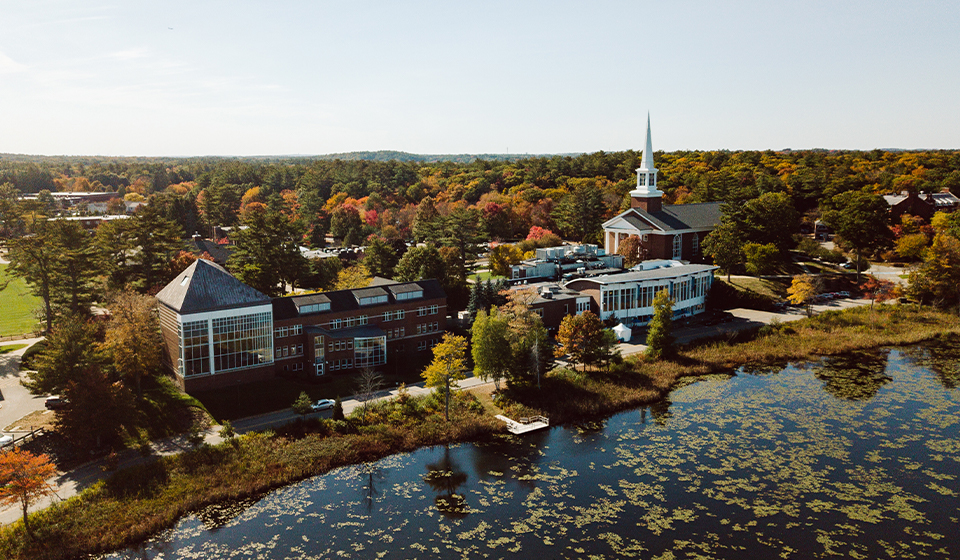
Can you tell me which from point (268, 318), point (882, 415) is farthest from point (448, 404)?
point (882, 415)

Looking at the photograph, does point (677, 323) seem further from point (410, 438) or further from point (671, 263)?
point (410, 438)

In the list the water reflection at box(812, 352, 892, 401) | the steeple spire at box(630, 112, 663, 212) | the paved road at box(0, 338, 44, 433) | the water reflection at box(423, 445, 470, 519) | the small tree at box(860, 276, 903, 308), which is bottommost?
the water reflection at box(423, 445, 470, 519)

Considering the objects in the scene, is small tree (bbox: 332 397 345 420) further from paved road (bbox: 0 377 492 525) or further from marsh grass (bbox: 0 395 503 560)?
paved road (bbox: 0 377 492 525)

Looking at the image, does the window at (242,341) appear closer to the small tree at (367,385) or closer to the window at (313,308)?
the window at (313,308)

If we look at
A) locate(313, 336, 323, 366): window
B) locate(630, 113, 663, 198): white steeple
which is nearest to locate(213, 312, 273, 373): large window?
locate(313, 336, 323, 366): window

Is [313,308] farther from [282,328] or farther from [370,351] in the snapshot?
[370,351]

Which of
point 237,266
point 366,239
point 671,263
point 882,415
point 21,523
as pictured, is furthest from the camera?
point 366,239
